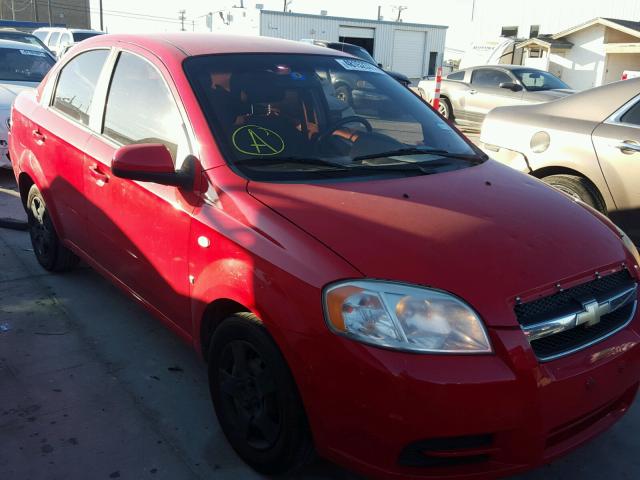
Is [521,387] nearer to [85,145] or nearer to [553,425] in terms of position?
[553,425]

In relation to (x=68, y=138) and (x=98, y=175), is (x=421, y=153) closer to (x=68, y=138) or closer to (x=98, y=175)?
(x=98, y=175)

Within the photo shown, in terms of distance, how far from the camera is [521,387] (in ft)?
6.44

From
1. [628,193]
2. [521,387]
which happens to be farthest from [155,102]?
[628,193]

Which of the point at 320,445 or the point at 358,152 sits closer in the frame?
the point at 320,445

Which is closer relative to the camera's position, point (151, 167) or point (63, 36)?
point (151, 167)

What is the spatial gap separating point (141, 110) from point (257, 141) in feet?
2.50

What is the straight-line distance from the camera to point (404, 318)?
2.00 metres

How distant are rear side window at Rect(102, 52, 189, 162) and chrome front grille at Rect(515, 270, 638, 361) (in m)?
1.62

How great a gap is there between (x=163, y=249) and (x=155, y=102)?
0.76m

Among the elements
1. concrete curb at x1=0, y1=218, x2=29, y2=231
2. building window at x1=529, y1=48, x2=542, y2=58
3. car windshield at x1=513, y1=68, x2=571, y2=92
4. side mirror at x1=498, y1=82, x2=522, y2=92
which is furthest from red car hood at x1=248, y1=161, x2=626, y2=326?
building window at x1=529, y1=48, x2=542, y2=58

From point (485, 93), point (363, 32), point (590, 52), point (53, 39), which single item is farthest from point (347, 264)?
point (363, 32)

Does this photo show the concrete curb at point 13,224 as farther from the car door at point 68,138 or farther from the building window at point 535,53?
the building window at point 535,53

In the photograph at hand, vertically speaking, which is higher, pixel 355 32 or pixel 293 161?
pixel 355 32

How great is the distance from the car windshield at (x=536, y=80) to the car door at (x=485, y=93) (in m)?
0.22
